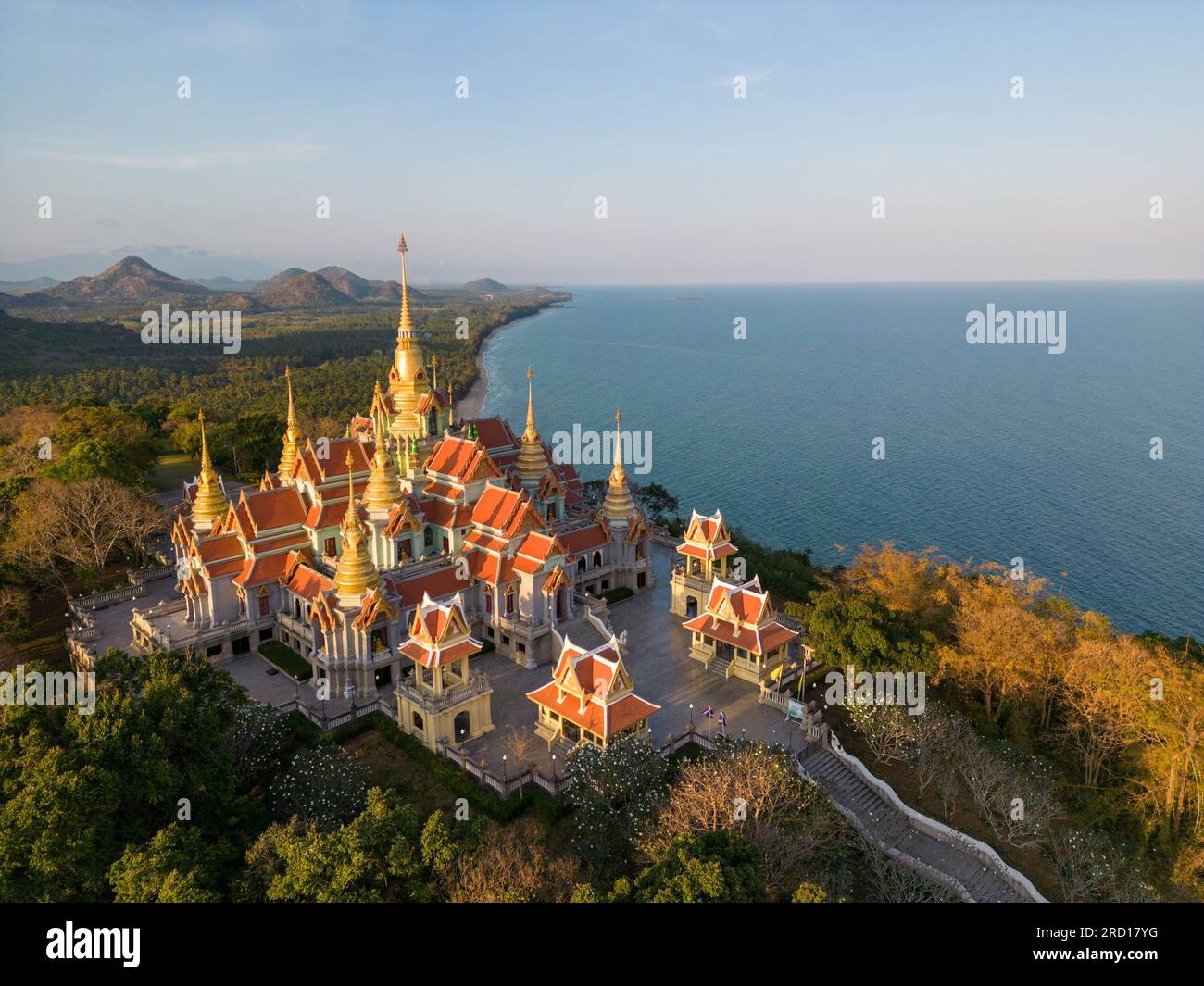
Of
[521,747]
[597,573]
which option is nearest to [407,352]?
[597,573]

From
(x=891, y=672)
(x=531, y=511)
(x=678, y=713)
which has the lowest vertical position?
(x=678, y=713)

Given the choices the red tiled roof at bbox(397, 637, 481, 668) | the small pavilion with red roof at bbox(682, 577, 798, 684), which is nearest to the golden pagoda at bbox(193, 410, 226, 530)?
the red tiled roof at bbox(397, 637, 481, 668)

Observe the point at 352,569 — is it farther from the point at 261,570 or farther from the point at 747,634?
the point at 747,634

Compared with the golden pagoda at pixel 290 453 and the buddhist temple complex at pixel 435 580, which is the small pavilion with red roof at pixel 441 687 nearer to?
the buddhist temple complex at pixel 435 580

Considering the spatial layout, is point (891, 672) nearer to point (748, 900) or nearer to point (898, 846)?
point (898, 846)

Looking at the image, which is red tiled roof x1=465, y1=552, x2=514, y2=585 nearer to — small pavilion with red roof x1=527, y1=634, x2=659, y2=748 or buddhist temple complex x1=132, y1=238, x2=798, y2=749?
buddhist temple complex x1=132, y1=238, x2=798, y2=749

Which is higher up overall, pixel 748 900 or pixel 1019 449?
pixel 1019 449
